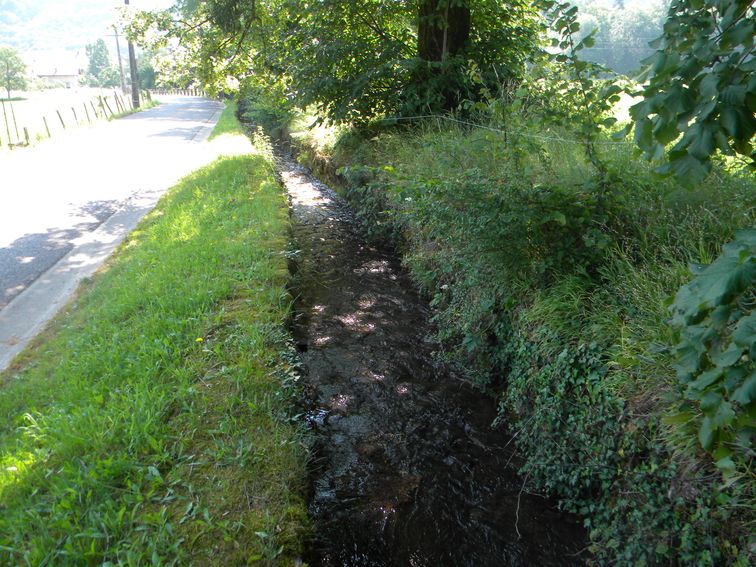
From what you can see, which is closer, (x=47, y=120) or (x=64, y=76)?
(x=47, y=120)

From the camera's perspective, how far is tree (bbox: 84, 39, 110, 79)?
112750 mm

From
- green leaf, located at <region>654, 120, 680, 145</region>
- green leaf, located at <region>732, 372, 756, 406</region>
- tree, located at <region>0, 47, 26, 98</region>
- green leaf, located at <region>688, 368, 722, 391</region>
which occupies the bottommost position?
tree, located at <region>0, 47, 26, 98</region>

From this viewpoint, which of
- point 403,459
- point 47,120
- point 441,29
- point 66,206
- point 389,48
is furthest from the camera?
point 47,120

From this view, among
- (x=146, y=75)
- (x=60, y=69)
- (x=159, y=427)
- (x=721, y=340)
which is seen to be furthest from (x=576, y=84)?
(x=60, y=69)

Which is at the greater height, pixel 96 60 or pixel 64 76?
pixel 96 60

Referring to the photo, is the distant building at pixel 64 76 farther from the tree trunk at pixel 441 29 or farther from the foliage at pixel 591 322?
the foliage at pixel 591 322

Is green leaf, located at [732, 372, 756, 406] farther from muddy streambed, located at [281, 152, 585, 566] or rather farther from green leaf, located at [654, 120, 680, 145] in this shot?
muddy streambed, located at [281, 152, 585, 566]

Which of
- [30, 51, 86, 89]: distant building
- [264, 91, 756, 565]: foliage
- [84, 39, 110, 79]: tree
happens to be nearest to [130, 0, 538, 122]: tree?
[264, 91, 756, 565]: foliage

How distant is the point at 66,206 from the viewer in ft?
32.5

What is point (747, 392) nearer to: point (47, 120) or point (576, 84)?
point (576, 84)

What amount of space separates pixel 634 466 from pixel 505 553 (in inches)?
34.9

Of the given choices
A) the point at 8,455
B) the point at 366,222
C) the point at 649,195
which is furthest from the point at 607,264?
the point at 366,222

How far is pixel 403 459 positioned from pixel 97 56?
5228 inches

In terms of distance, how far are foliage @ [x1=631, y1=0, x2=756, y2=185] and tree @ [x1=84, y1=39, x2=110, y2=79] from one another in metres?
131
